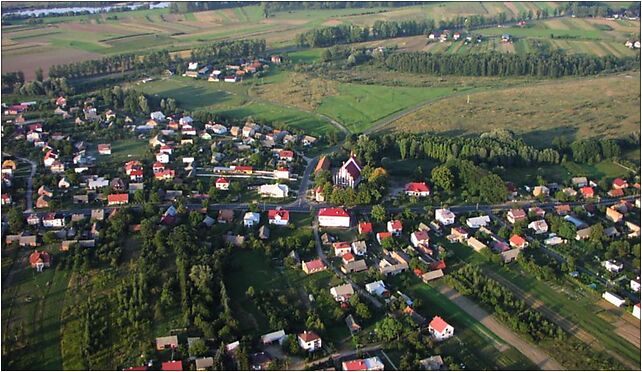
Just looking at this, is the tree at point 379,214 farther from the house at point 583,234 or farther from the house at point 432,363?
the house at point 432,363

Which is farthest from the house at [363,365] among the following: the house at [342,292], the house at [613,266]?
the house at [613,266]

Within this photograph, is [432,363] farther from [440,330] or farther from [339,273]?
[339,273]

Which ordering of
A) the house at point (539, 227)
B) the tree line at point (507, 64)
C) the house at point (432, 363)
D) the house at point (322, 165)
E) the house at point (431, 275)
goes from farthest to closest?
the tree line at point (507, 64), the house at point (322, 165), the house at point (539, 227), the house at point (431, 275), the house at point (432, 363)

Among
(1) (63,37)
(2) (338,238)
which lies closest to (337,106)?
(2) (338,238)

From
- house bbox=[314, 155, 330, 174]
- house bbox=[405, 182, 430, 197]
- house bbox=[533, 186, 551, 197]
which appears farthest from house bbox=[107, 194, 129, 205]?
house bbox=[533, 186, 551, 197]

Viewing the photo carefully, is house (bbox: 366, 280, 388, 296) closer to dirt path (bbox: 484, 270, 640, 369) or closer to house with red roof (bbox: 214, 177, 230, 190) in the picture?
dirt path (bbox: 484, 270, 640, 369)

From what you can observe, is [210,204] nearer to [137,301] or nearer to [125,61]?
[137,301]
